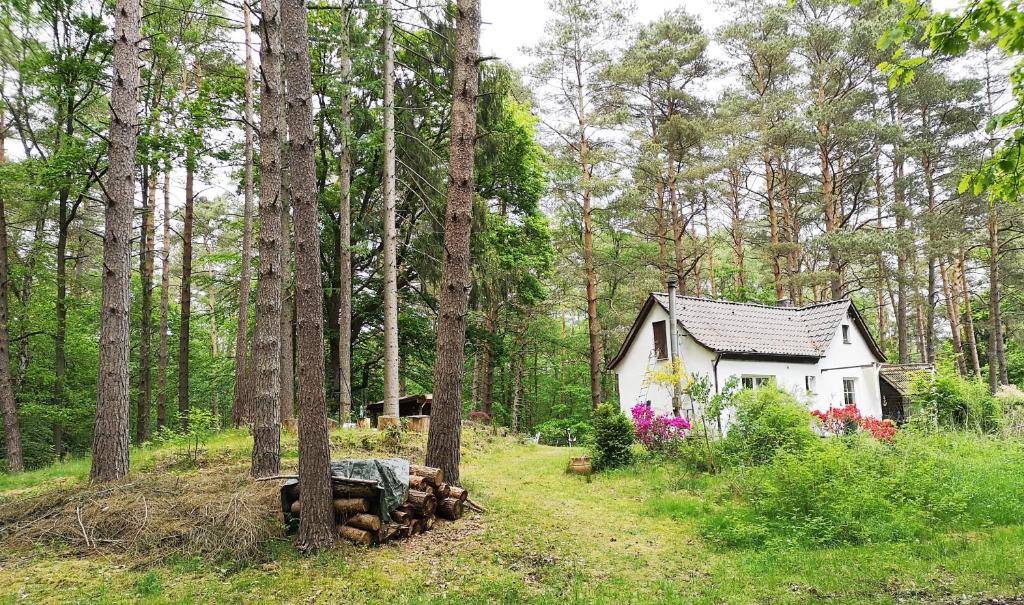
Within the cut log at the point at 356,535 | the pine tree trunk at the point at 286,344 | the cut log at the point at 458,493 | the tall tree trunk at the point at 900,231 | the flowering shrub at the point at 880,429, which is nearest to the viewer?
the cut log at the point at 356,535

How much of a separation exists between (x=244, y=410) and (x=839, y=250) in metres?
19.3

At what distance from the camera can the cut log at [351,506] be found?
583 centimetres

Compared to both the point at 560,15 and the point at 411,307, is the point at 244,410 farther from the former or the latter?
the point at 560,15

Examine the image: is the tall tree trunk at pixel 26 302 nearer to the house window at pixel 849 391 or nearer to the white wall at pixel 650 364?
the white wall at pixel 650 364

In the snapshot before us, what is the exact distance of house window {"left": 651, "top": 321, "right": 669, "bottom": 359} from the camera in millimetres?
17641

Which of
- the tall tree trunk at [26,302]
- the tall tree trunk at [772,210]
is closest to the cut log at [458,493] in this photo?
the tall tree trunk at [26,302]

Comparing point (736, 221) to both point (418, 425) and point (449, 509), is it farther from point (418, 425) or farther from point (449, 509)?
point (449, 509)

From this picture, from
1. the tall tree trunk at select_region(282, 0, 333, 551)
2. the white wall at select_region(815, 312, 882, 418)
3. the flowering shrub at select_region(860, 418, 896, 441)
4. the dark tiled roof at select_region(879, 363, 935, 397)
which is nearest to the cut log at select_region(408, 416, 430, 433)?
the tall tree trunk at select_region(282, 0, 333, 551)

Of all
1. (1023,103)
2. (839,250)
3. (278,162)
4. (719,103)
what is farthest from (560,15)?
(1023,103)

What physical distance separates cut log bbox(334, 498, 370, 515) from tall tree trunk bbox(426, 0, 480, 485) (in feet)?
4.56

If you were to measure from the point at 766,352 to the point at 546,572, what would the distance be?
1374 centimetres

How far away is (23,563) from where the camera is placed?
5.30 meters

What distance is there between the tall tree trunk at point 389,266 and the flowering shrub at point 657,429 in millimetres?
5282

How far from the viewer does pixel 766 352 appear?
16.8m
